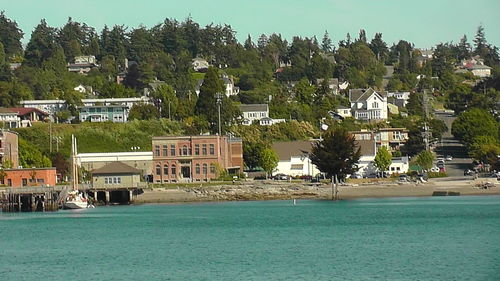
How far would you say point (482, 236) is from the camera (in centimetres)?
6881

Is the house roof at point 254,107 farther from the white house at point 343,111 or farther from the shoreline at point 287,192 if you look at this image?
the shoreline at point 287,192

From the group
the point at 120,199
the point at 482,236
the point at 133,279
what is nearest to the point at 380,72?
the point at 120,199

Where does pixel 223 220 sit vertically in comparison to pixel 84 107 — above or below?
below

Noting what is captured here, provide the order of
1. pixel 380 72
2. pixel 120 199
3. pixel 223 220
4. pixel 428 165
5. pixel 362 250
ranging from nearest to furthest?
pixel 362 250 < pixel 223 220 < pixel 120 199 < pixel 428 165 < pixel 380 72

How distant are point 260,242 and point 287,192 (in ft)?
127

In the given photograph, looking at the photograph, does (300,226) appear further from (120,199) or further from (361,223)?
(120,199)

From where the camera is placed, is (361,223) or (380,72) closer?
(361,223)

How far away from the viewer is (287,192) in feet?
352

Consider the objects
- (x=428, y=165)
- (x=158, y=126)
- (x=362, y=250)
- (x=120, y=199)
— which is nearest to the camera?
(x=362, y=250)

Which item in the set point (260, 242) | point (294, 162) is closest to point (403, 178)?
point (294, 162)

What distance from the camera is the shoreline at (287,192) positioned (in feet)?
350

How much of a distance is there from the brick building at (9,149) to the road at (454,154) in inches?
1573

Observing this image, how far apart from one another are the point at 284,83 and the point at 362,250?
4839 inches

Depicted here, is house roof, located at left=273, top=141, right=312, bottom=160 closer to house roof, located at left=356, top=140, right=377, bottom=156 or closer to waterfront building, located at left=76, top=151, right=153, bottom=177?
house roof, located at left=356, top=140, right=377, bottom=156
